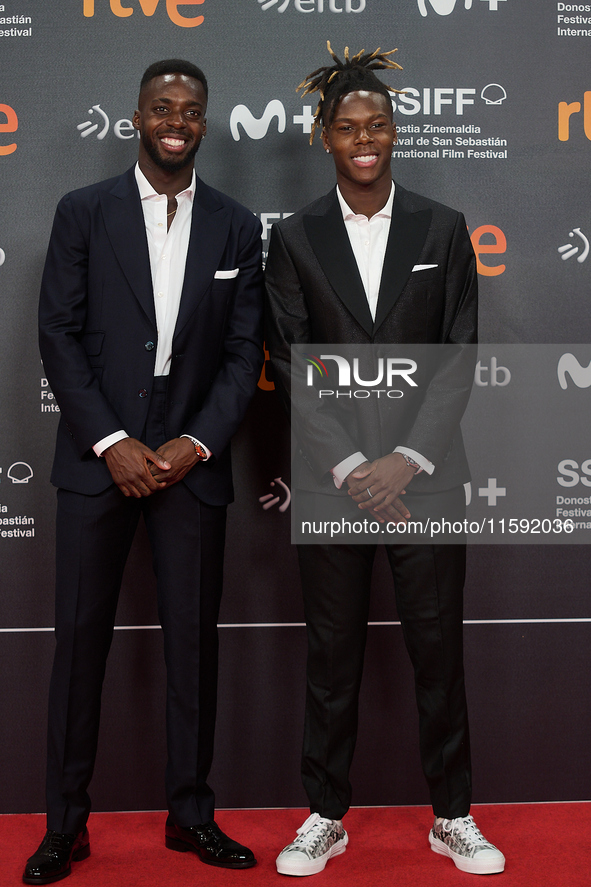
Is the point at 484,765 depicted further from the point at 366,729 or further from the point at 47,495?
the point at 47,495

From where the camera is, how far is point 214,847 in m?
2.18

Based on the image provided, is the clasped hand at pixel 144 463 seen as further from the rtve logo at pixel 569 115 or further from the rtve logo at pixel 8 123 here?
the rtve logo at pixel 569 115

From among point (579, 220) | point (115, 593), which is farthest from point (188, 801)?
point (579, 220)

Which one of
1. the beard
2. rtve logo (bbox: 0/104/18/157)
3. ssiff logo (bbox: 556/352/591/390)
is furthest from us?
ssiff logo (bbox: 556/352/591/390)

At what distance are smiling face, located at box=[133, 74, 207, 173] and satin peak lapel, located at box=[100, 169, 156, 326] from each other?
14 centimetres

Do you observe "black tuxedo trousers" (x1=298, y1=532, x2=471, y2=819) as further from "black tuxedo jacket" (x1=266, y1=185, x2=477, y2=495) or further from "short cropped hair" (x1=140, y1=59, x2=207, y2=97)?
"short cropped hair" (x1=140, y1=59, x2=207, y2=97)

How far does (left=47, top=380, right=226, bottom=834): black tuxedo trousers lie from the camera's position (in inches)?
84.0

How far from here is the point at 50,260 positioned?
217 centimetres

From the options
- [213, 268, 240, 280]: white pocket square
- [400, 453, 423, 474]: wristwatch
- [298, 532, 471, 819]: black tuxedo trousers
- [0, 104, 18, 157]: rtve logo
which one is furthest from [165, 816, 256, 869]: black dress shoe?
[0, 104, 18, 157]: rtve logo

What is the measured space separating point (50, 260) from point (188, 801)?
152 centimetres

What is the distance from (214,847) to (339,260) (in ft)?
5.35

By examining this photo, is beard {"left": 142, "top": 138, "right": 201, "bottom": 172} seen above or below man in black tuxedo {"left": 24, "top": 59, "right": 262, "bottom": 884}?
above

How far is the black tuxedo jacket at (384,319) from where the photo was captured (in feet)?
7.09

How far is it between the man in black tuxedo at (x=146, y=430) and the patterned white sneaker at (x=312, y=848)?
114 millimetres
